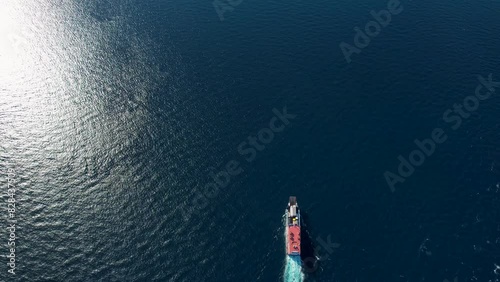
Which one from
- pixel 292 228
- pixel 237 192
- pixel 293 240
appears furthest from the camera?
pixel 237 192

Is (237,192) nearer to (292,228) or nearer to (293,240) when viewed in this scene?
(292,228)

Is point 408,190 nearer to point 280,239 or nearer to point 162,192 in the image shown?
point 280,239

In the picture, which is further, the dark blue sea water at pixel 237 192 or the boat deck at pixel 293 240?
the dark blue sea water at pixel 237 192

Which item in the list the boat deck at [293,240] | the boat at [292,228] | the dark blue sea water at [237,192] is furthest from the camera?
the dark blue sea water at [237,192]

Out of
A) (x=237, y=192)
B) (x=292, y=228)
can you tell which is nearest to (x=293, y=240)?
(x=292, y=228)

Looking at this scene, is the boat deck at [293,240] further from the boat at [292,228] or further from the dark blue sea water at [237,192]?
the dark blue sea water at [237,192]

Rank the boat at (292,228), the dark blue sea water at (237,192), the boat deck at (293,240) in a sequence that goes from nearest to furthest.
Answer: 1. the boat deck at (293,240)
2. the boat at (292,228)
3. the dark blue sea water at (237,192)

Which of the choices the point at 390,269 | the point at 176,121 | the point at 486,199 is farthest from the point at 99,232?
the point at 486,199

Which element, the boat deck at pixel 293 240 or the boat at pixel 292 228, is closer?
the boat deck at pixel 293 240

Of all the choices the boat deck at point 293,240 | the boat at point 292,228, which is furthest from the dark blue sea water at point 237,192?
the boat deck at point 293,240

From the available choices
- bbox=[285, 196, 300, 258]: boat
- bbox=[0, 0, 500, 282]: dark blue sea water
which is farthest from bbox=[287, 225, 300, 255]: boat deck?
bbox=[0, 0, 500, 282]: dark blue sea water
